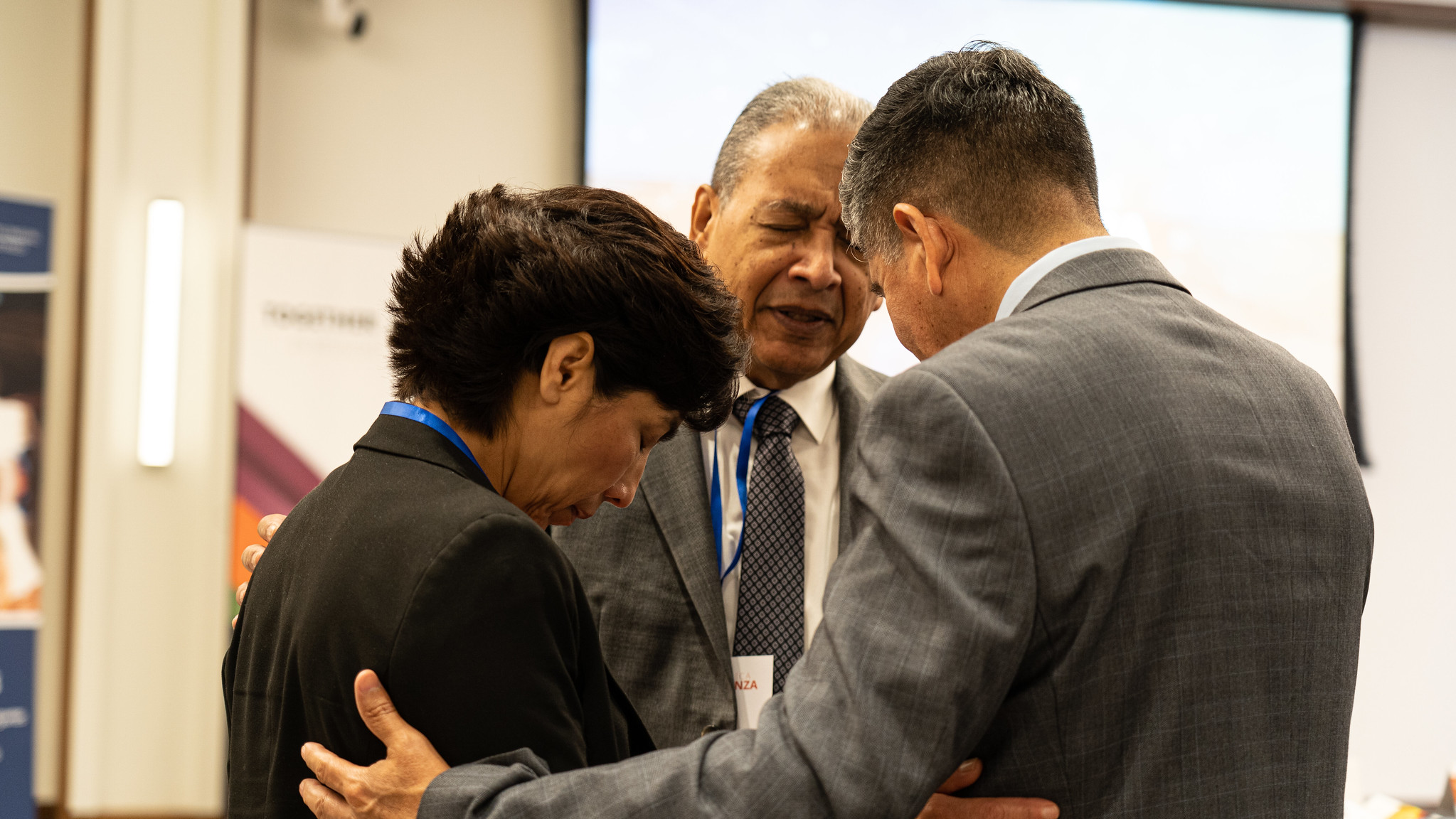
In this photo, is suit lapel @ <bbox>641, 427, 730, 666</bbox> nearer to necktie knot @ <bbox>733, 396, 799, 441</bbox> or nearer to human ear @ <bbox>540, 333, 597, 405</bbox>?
necktie knot @ <bbox>733, 396, 799, 441</bbox>

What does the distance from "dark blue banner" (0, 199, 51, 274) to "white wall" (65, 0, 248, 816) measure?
0.16 meters

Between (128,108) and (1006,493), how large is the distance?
160 inches

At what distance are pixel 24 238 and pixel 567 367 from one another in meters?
3.44

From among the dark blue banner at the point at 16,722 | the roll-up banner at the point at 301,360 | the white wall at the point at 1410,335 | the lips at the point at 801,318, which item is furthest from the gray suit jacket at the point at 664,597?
Answer: the white wall at the point at 1410,335

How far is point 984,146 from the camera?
4.26 ft

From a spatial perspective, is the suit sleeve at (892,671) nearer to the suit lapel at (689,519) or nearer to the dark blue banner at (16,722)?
the suit lapel at (689,519)

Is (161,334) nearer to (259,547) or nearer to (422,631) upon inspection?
(259,547)

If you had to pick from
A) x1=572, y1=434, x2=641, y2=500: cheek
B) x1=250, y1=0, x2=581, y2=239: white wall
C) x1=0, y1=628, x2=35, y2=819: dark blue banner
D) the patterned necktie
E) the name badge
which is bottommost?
x1=0, y1=628, x2=35, y2=819: dark blue banner

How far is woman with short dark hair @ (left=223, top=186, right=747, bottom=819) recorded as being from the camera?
104 centimetres

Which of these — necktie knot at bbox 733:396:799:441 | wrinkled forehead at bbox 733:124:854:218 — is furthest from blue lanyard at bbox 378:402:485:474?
wrinkled forehead at bbox 733:124:854:218

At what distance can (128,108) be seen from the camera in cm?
407

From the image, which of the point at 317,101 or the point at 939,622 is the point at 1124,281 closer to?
the point at 939,622

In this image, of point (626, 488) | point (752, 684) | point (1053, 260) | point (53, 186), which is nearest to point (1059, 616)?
point (1053, 260)

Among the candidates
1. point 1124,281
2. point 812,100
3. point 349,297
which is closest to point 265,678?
point 1124,281
